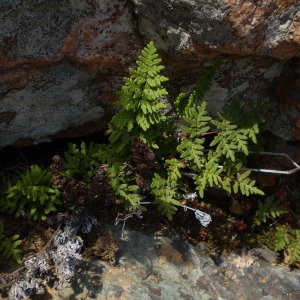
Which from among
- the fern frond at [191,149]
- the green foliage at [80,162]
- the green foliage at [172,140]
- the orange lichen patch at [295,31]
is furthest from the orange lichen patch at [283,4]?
the green foliage at [80,162]

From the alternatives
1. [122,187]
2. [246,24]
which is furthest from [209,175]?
[246,24]

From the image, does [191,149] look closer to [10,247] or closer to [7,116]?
[7,116]

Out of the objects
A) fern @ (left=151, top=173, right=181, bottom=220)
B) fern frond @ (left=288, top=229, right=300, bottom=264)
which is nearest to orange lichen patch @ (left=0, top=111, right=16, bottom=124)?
fern @ (left=151, top=173, right=181, bottom=220)

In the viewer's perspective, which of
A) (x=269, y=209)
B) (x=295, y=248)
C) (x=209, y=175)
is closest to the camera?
(x=209, y=175)

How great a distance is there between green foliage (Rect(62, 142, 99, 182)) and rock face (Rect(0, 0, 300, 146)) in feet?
0.96

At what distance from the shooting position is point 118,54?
151 inches

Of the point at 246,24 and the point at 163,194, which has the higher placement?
the point at 246,24

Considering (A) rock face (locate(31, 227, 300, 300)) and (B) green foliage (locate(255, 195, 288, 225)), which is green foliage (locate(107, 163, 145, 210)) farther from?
(B) green foliage (locate(255, 195, 288, 225))

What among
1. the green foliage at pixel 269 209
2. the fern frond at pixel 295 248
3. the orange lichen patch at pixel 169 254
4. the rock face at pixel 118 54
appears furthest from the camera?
the green foliage at pixel 269 209

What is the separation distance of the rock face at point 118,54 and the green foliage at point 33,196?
463 mm

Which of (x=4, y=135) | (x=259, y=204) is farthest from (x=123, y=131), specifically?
(x=259, y=204)

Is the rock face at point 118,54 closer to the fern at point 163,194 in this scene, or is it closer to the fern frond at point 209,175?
the fern frond at point 209,175

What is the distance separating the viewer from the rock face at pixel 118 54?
3.37 metres

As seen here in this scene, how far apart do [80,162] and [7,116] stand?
2.61 ft
